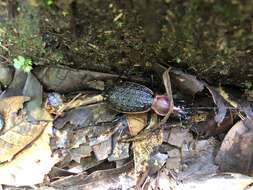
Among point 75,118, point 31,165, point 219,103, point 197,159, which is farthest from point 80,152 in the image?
point 219,103

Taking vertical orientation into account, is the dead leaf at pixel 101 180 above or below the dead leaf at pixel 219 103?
below

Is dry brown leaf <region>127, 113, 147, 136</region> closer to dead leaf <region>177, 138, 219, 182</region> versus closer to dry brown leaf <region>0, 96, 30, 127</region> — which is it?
dead leaf <region>177, 138, 219, 182</region>

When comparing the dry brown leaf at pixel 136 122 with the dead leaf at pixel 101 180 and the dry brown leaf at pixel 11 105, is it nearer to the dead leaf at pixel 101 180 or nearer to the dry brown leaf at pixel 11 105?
the dead leaf at pixel 101 180

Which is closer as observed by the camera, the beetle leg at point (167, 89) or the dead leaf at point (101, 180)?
the beetle leg at point (167, 89)

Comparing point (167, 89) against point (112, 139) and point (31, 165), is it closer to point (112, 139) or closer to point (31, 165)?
point (112, 139)

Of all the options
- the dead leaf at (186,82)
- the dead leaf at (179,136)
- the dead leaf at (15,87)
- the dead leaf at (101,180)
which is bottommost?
the dead leaf at (101,180)

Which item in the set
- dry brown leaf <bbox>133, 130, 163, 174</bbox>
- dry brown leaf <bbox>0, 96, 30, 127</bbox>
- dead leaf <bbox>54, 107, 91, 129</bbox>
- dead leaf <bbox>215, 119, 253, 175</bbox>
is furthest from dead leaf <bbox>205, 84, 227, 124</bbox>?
dry brown leaf <bbox>0, 96, 30, 127</bbox>

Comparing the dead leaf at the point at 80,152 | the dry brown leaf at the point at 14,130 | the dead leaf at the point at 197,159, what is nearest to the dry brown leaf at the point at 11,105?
the dry brown leaf at the point at 14,130

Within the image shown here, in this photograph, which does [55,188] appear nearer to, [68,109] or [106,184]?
[106,184]
